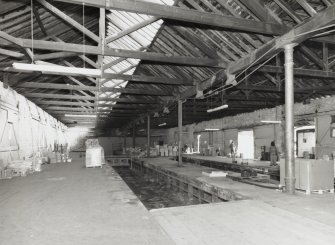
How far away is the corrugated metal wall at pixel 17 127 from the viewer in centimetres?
991

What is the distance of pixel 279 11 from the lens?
22.5 ft

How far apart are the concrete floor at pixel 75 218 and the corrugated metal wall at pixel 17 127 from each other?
4.50m

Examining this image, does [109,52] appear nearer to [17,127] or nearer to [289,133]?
[289,133]

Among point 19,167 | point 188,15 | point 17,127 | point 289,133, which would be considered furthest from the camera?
point 17,127

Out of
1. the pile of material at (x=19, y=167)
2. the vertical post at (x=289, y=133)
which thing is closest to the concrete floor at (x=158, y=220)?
the vertical post at (x=289, y=133)

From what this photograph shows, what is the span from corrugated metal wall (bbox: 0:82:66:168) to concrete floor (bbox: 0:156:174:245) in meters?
4.50

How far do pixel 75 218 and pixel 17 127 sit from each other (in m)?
9.21

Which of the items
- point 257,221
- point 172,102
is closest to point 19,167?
point 172,102

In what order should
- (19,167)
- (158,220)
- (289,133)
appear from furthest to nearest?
(19,167) < (289,133) < (158,220)

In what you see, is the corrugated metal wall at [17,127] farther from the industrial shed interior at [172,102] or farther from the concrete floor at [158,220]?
the concrete floor at [158,220]

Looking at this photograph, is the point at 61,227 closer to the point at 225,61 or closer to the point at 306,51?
the point at 225,61

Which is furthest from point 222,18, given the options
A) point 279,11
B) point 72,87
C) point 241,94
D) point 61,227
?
point 241,94

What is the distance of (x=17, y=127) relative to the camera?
11578 millimetres

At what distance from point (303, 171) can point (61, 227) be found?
5.22 metres
